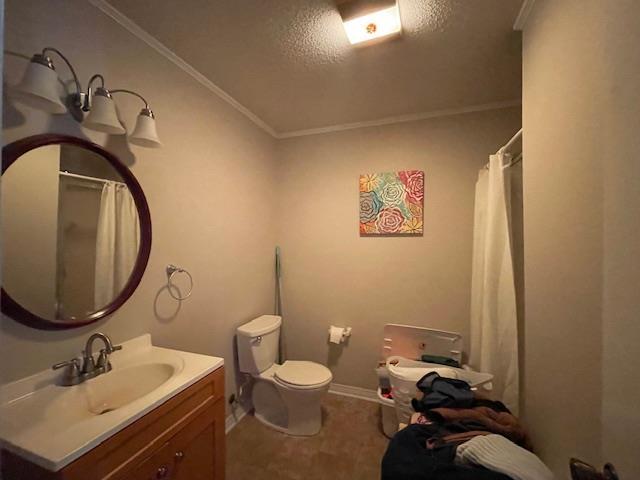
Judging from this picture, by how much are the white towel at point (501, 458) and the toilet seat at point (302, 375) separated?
1.06 m

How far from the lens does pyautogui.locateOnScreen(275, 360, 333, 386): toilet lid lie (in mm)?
1877

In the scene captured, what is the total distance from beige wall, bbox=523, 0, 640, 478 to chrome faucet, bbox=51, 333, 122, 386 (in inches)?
66.1

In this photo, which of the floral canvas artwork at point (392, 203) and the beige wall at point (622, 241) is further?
the floral canvas artwork at point (392, 203)

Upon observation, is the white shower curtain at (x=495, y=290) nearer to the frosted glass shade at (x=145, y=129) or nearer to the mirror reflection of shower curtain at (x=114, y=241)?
the frosted glass shade at (x=145, y=129)

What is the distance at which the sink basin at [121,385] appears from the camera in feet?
3.60

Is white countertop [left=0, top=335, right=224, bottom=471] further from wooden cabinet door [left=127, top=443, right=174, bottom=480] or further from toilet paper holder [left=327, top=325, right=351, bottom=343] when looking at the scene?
toilet paper holder [left=327, top=325, right=351, bottom=343]

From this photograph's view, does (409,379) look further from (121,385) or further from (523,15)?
(523,15)

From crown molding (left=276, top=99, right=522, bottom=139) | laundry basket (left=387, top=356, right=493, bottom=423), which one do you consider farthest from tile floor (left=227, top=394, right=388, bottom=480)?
crown molding (left=276, top=99, right=522, bottom=139)

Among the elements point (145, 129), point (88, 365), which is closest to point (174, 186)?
point (145, 129)

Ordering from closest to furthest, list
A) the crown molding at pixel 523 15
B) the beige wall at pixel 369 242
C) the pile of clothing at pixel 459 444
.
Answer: the pile of clothing at pixel 459 444 → the crown molding at pixel 523 15 → the beige wall at pixel 369 242

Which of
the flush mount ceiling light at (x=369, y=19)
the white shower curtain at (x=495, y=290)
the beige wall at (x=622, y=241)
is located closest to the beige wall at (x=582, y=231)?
the beige wall at (x=622, y=241)

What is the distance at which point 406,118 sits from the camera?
2.23 m

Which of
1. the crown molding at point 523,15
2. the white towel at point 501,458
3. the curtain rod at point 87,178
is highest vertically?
the crown molding at point 523,15

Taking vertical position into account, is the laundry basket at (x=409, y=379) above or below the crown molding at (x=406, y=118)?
below
